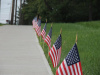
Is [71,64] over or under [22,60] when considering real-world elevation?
over

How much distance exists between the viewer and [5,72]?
11570 mm

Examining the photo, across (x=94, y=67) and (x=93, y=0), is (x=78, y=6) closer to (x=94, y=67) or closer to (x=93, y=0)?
(x=93, y=0)

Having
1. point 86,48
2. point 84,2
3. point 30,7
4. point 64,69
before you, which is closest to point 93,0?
point 84,2

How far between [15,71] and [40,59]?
8.57 ft

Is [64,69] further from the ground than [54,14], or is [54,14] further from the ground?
[64,69]

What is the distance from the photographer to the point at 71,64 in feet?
25.8

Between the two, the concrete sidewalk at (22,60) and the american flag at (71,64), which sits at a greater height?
the american flag at (71,64)

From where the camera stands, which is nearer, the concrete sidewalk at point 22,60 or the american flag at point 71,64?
the american flag at point 71,64

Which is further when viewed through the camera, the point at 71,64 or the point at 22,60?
the point at 22,60

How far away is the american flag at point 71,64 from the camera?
25.6 feet

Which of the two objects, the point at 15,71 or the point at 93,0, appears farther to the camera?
the point at 93,0

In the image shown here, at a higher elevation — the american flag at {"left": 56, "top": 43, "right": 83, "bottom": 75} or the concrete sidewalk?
the american flag at {"left": 56, "top": 43, "right": 83, "bottom": 75}

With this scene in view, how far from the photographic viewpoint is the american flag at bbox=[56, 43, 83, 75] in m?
7.80

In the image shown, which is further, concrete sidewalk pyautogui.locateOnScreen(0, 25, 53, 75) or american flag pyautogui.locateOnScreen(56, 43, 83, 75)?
→ concrete sidewalk pyautogui.locateOnScreen(0, 25, 53, 75)
